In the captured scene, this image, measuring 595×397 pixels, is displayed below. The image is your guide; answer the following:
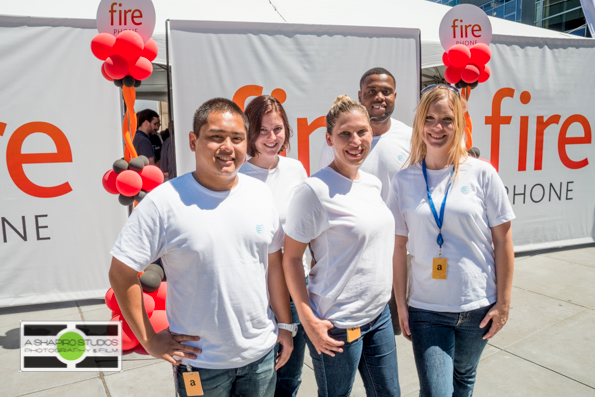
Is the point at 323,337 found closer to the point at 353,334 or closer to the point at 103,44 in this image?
the point at 353,334

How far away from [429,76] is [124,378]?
732 centimetres

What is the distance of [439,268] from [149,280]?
5.36ft

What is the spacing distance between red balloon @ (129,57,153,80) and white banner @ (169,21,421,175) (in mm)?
1065

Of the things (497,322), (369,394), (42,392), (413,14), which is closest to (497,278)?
(497,322)

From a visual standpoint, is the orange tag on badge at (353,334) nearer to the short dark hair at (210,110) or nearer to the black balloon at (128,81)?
the short dark hair at (210,110)

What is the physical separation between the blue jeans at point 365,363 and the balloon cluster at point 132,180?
6.11 ft

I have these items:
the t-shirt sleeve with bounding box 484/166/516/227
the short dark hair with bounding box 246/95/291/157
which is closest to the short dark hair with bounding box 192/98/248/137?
the short dark hair with bounding box 246/95/291/157

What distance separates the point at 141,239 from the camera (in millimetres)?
1369

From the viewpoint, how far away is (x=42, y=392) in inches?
114

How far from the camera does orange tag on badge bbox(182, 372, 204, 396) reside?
58.1 inches

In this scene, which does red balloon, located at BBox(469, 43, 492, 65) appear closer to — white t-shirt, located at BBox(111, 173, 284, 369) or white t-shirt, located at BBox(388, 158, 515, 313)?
white t-shirt, located at BBox(388, 158, 515, 313)

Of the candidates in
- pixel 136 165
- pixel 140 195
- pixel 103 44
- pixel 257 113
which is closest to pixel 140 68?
pixel 103 44

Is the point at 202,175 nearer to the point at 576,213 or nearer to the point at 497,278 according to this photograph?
the point at 497,278

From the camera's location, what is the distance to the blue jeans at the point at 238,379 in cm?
149
